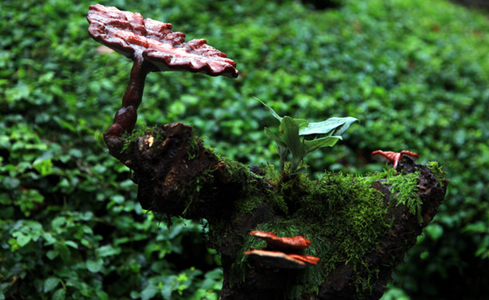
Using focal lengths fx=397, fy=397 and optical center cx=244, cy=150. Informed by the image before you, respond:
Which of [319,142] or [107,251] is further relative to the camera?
[107,251]

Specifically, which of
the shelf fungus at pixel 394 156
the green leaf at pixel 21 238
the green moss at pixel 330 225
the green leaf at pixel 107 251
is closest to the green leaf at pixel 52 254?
the green leaf at pixel 21 238

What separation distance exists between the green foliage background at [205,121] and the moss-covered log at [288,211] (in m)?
0.72

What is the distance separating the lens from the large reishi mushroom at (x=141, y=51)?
1542 mm

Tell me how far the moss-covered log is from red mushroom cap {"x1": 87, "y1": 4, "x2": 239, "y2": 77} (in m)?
0.27

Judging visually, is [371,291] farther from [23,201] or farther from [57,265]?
[23,201]

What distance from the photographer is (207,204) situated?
5.72 feet

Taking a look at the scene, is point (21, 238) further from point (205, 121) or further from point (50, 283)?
point (205, 121)

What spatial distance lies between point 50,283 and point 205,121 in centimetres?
215

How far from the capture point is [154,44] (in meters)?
1.72

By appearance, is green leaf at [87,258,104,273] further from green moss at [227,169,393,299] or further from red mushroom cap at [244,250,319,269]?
red mushroom cap at [244,250,319,269]

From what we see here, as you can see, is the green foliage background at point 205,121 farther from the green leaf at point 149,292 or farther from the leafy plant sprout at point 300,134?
the leafy plant sprout at point 300,134

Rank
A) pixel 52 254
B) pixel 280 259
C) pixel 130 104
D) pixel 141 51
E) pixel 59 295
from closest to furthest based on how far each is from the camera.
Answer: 1. pixel 280 259
2. pixel 141 51
3. pixel 130 104
4. pixel 59 295
5. pixel 52 254

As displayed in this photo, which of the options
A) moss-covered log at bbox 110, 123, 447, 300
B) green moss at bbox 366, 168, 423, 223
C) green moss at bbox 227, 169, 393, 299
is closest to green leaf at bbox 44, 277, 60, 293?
moss-covered log at bbox 110, 123, 447, 300

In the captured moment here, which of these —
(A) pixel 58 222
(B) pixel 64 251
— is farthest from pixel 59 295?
(A) pixel 58 222
